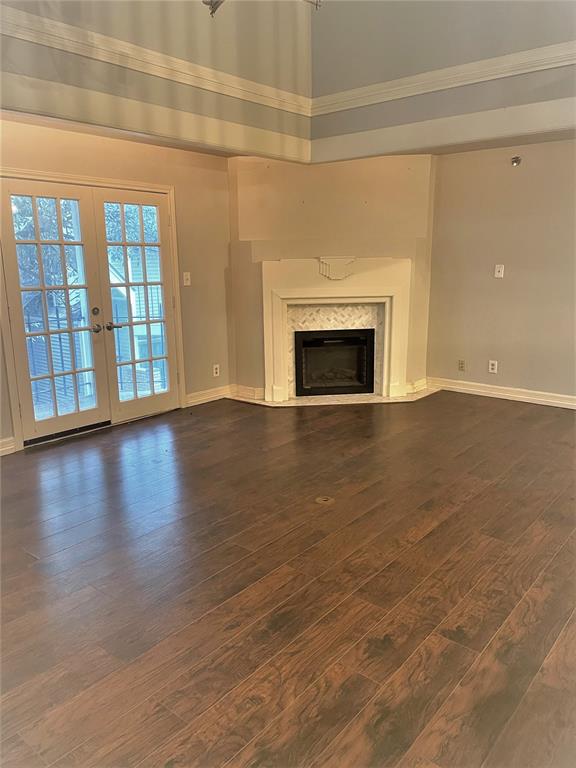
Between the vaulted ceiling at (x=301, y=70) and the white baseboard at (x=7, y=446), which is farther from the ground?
the vaulted ceiling at (x=301, y=70)

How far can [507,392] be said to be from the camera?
5.55 metres

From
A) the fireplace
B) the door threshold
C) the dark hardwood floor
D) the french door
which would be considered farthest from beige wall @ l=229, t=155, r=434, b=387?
the dark hardwood floor

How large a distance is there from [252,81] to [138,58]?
111cm

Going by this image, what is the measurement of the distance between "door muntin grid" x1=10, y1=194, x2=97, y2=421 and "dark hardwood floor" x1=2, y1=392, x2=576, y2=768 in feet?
2.37

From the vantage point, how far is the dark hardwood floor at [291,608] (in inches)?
65.6

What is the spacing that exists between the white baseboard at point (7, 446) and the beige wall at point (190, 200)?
179cm

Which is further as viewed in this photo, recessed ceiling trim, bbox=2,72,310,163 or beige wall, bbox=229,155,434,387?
beige wall, bbox=229,155,434,387

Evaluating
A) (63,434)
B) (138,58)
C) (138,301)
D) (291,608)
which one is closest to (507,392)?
(138,301)

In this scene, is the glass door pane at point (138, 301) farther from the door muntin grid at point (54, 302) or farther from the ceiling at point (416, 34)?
the ceiling at point (416, 34)

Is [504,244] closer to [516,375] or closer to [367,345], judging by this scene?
[516,375]

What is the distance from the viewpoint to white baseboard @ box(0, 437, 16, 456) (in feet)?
13.6

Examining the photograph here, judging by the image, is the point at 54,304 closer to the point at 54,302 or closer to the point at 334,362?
the point at 54,302

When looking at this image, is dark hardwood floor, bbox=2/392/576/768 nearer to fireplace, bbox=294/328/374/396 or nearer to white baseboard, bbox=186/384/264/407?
white baseboard, bbox=186/384/264/407

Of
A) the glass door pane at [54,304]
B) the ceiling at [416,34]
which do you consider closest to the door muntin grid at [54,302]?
the glass door pane at [54,304]
